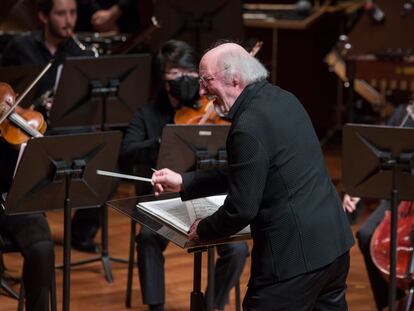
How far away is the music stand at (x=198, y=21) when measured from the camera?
6430mm

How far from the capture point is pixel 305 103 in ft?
29.2

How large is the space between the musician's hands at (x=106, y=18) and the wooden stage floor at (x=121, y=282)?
147cm

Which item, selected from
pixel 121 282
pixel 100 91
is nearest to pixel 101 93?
pixel 100 91

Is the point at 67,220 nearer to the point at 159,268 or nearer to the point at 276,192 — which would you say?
the point at 159,268

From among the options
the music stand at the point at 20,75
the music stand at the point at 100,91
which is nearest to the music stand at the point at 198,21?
the music stand at the point at 100,91

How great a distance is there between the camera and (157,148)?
4648mm

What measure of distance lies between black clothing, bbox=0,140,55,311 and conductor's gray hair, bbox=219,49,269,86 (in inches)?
60.4

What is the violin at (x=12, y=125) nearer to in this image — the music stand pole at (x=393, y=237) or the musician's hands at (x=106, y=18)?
the music stand pole at (x=393, y=237)

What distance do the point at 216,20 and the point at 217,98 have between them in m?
3.56

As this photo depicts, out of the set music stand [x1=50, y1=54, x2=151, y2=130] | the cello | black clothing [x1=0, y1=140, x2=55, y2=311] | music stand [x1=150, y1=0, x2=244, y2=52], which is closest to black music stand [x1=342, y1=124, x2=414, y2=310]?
the cello

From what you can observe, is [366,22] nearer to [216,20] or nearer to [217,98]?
[216,20]

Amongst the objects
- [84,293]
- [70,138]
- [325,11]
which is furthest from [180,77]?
[325,11]

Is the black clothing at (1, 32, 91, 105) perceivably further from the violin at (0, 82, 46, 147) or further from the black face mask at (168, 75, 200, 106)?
the violin at (0, 82, 46, 147)

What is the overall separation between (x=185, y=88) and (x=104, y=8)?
96.1 inches
